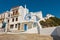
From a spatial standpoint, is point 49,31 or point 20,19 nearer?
point 49,31

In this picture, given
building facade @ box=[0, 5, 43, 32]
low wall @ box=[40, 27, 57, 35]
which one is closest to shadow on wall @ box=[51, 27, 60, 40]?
low wall @ box=[40, 27, 57, 35]

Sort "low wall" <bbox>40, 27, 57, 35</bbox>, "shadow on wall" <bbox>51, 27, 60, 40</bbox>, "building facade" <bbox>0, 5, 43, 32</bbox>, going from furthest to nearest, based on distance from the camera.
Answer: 1. "building facade" <bbox>0, 5, 43, 32</bbox>
2. "low wall" <bbox>40, 27, 57, 35</bbox>
3. "shadow on wall" <bbox>51, 27, 60, 40</bbox>

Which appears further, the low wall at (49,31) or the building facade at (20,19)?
the building facade at (20,19)

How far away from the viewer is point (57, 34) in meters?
20.9

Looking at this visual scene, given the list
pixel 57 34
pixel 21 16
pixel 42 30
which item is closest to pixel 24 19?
pixel 21 16

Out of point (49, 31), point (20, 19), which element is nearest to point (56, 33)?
point (49, 31)

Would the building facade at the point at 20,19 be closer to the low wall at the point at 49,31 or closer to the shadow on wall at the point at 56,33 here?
the low wall at the point at 49,31

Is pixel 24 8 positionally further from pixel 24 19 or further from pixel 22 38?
pixel 22 38

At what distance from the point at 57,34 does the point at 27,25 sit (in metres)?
16.4

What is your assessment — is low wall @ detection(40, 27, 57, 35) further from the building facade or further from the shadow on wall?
the building facade

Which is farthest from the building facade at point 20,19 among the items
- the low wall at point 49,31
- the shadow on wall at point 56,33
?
the shadow on wall at point 56,33

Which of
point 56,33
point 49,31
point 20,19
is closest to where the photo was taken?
point 56,33

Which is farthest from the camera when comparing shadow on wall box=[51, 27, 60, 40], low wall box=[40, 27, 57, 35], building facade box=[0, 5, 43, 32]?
building facade box=[0, 5, 43, 32]

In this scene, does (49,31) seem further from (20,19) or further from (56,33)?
(20,19)
